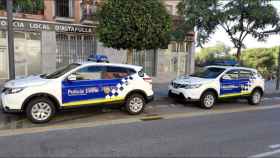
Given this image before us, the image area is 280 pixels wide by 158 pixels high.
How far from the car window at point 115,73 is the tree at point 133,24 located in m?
2.67

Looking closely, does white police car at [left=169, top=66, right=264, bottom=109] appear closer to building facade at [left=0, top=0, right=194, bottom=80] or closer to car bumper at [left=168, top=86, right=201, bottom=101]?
car bumper at [left=168, top=86, right=201, bottom=101]

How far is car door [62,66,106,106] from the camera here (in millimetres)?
6918

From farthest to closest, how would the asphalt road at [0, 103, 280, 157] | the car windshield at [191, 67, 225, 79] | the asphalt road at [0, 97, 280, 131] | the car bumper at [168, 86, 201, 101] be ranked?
1. the car windshield at [191, 67, 225, 79]
2. the car bumper at [168, 86, 201, 101]
3. the asphalt road at [0, 97, 280, 131]
4. the asphalt road at [0, 103, 280, 157]

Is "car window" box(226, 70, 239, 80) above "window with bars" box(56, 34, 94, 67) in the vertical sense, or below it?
below

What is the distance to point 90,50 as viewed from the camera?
16234 mm

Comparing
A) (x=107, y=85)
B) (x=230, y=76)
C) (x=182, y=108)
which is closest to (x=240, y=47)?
(x=230, y=76)

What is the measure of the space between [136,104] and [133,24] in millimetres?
3637

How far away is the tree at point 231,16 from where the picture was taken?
11.8 meters

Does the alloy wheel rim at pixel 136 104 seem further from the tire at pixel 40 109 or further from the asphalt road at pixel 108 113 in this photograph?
the tire at pixel 40 109

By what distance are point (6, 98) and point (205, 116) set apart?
19.4ft

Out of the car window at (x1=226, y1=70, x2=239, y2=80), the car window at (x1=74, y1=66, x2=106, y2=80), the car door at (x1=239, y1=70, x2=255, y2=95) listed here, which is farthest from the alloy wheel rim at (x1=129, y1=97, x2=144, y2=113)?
the car door at (x1=239, y1=70, x2=255, y2=95)

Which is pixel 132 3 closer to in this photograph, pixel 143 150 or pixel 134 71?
pixel 134 71

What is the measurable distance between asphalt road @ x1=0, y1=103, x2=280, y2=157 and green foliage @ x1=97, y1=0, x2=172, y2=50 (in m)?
4.24

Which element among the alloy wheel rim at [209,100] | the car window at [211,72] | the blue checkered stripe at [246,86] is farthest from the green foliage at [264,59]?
the alloy wheel rim at [209,100]
